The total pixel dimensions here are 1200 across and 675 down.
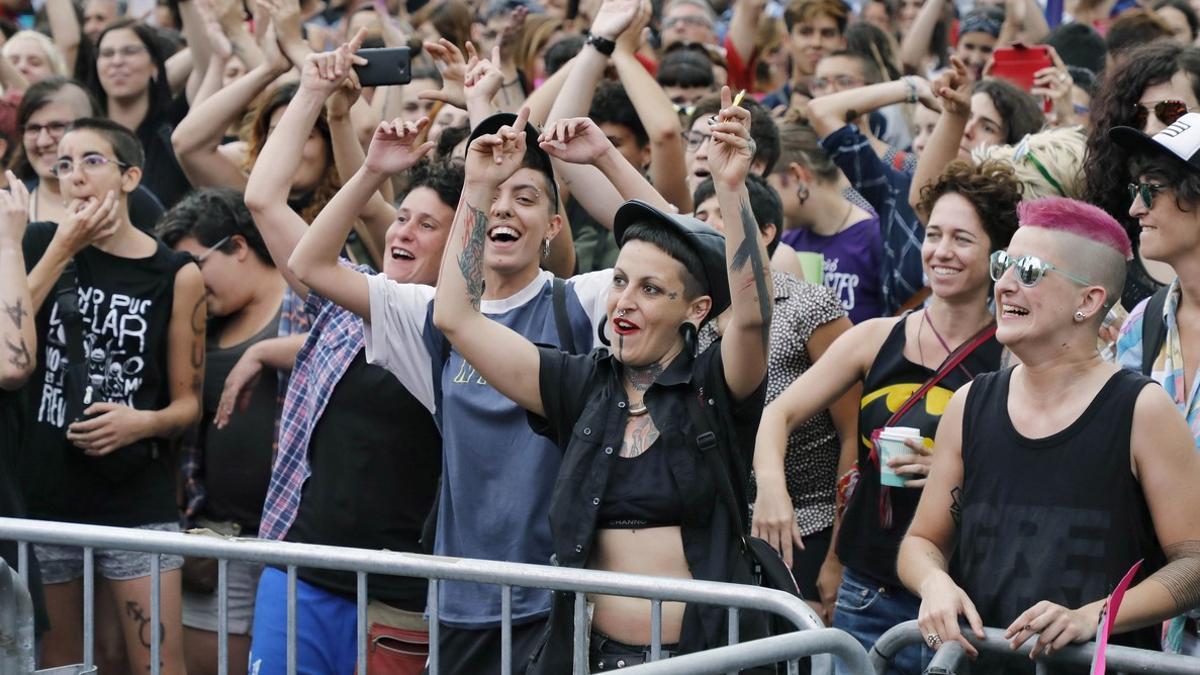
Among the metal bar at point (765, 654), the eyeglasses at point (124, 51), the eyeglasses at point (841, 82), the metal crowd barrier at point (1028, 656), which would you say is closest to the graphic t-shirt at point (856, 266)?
the eyeglasses at point (841, 82)

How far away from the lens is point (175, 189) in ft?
25.7

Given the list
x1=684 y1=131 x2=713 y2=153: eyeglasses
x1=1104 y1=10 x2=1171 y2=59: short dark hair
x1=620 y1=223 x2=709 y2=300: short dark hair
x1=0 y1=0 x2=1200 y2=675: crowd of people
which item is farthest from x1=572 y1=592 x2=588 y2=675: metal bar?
x1=1104 y1=10 x2=1171 y2=59: short dark hair

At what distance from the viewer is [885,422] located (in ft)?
14.9

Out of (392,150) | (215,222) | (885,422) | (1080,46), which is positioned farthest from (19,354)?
(1080,46)

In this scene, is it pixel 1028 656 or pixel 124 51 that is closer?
pixel 1028 656

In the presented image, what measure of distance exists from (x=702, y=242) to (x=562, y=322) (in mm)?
575

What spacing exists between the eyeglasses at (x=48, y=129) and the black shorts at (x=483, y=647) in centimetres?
380

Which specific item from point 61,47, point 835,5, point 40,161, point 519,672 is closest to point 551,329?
point 519,672

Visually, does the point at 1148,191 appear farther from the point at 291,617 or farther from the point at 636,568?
the point at 291,617

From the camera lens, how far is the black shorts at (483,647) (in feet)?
13.4

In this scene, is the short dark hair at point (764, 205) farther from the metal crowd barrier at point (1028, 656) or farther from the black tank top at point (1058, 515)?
the metal crowd barrier at point (1028, 656)

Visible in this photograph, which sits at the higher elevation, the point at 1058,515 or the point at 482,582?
the point at 1058,515

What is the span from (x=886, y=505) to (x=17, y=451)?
9.33 ft

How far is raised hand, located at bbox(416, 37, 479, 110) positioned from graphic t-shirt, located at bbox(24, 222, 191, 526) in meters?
1.17
